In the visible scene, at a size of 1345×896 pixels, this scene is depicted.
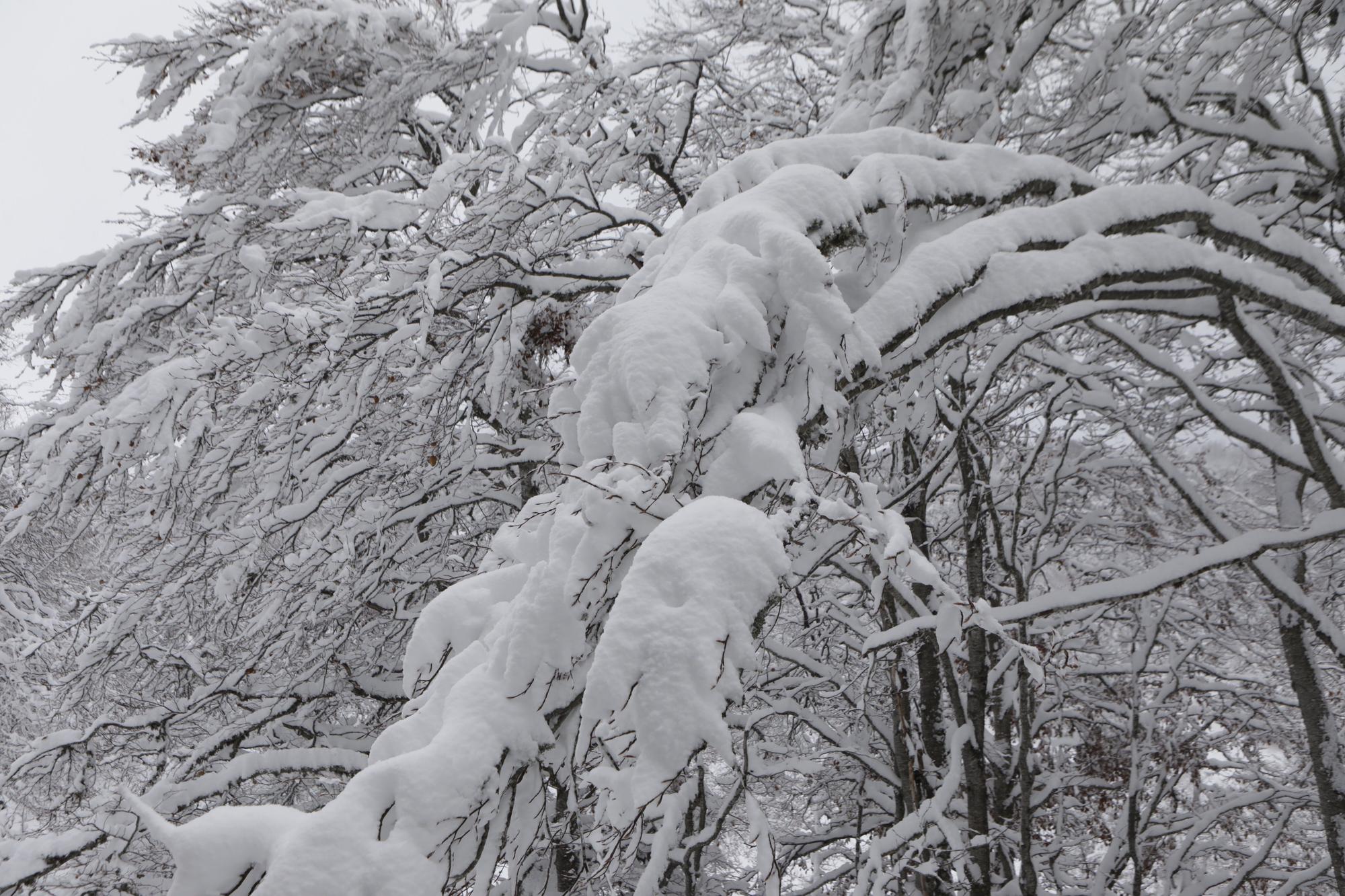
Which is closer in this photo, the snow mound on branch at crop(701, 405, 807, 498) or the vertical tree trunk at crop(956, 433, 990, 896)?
the snow mound on branch at crop(701, 405, 807, 498)

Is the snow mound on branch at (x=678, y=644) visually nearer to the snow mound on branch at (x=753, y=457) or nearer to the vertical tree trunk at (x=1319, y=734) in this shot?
the snow mound on branch at (x=753, y=457)

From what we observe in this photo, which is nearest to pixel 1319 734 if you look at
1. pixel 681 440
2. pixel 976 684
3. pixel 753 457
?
pixel 976 684

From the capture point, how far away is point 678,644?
50.5 inches

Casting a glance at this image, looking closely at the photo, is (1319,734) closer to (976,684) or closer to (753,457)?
(976,684)

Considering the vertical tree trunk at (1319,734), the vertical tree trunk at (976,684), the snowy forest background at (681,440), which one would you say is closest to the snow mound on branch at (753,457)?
the snowy forest background at (681,440)

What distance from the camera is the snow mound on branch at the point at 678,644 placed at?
1239mm

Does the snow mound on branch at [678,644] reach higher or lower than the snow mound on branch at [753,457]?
lower

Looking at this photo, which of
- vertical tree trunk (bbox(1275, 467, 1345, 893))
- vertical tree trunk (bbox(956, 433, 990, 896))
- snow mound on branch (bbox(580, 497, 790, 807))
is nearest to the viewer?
snow mound on branch (bbox(580, 497, 790, 807))

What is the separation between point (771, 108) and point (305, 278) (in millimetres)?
3943

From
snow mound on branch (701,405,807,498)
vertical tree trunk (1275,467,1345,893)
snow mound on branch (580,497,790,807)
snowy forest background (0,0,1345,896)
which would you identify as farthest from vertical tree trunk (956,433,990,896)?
snow mound on branch (580,497,790,807)

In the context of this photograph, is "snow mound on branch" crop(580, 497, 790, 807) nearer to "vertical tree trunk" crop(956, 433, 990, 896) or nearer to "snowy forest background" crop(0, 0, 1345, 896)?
"snowy forest background" crop(0, 0, 1345, 896)

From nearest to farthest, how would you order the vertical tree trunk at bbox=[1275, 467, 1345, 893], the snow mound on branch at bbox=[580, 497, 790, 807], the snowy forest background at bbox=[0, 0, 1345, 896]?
the snow mound on branch at bbox=[580, 497, 790, 807]
the snowy forest background at bbox=[0, 0, 1345, 896]
the vertical tree trunk at bbox=[1275, 467, 1345, 893]

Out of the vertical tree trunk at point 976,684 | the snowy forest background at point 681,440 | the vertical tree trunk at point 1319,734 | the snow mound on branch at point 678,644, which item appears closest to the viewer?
the snow mound on branch at point 678,644

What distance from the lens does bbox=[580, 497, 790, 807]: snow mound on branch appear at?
1.24 metres
